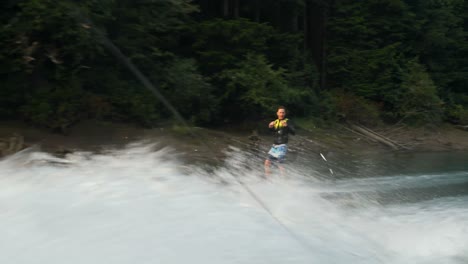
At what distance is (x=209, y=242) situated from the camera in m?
5.90

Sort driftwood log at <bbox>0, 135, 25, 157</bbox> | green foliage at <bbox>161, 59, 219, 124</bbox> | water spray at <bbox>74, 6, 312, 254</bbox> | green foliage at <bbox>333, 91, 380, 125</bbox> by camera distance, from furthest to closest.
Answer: green foliage at <bbox>333, 91, 380, 125</bbox>
green foliage at <bbox>161, 59, 219, 124</bbox>
driftwood log at <bbox>0, 135, 25, 157</bbox>
water spray at <bbox>74, 6, 312, 254</bbox>

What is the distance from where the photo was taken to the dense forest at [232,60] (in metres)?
14.3

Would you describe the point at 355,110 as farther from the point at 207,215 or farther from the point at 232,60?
the point at 207,215

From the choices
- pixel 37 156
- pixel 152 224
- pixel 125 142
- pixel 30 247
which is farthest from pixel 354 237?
pixel 125 142

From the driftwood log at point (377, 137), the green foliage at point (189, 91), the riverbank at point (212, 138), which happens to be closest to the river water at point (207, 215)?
the riverbank at point (212, 138)

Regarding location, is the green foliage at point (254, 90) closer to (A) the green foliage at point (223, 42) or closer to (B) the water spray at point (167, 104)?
(A) the green foliage at point (223, 42)

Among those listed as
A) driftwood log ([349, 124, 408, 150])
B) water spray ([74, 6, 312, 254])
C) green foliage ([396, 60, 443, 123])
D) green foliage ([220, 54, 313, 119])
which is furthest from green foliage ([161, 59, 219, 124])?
green foliage ([396, 60, 443, 123])

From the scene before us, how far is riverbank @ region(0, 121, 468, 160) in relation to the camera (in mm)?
13445

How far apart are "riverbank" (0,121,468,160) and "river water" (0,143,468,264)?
5.53 ft

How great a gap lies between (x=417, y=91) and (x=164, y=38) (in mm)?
11702

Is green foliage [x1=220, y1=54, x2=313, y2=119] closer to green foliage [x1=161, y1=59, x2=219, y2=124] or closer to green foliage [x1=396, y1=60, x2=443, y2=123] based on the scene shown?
green foliage [x1=161, y1=59, x2=219, y2=124]

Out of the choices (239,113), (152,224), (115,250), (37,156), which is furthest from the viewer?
(239,113)

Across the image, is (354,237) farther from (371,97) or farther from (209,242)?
(371,97)

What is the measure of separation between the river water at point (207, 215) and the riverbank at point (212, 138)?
169 cm
